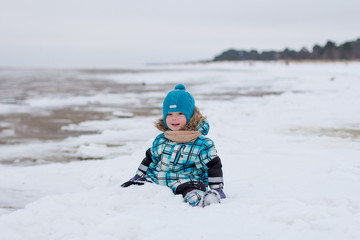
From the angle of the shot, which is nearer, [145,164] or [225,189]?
[145,164]

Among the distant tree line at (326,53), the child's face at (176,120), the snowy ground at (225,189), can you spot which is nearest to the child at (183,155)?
the child's face at (176,120)

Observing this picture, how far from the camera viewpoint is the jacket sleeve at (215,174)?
2.55m

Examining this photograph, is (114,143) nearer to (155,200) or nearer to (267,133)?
(267,133)

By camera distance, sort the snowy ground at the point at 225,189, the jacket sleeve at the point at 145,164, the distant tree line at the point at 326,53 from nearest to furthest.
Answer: the snowy ground at the point at 225,189, the jacket sleeve at the point at 145,164, the distant tree line at the point at 326,53

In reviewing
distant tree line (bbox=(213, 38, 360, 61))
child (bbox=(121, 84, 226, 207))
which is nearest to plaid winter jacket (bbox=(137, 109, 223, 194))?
child (bbox=(121, 84, 226, 207))

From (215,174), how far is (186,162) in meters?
0.26

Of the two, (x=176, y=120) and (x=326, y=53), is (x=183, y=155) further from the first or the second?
(x=326, y=53)

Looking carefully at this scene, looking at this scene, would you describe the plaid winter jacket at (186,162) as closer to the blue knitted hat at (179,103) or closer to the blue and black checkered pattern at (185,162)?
the blue and black checkered pattern at (185,162)

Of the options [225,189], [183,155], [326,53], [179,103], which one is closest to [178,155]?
[183,155]

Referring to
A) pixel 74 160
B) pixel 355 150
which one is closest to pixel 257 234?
pixel 355 150

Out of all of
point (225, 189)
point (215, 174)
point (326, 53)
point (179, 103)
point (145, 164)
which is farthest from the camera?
point (326, 53)

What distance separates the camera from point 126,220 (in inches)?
83.7

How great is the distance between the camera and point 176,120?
2.71 metres

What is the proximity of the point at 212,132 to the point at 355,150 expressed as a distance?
2.23 meters
